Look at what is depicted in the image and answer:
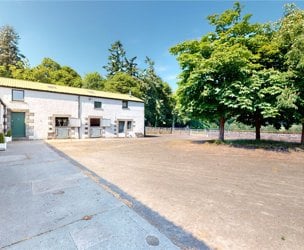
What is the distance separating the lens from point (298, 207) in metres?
3.47

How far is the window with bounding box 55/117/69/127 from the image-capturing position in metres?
17.2

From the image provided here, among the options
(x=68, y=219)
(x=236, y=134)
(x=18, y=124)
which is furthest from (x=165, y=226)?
(x=236, y=134)

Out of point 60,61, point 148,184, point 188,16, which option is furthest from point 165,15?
point 60,61

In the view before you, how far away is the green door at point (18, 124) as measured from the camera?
1495cm

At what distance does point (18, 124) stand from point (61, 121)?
11.1 ft

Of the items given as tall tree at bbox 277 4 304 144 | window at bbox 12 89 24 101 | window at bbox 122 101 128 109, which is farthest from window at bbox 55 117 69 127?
tall tree at bbox 277 4 304 144

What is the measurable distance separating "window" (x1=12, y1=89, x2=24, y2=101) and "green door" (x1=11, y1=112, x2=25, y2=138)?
1.21 metres

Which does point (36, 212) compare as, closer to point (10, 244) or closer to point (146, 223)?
point (10, 244)

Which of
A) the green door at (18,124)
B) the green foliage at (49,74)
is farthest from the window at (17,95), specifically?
the green foliage at (49,74)

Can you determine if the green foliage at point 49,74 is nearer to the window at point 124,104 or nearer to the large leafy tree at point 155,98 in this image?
the large leafy tree at point 155,98

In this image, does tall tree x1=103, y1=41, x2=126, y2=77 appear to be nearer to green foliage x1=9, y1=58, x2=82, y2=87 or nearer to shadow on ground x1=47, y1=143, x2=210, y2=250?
green foliage x1=9, y1=58, x2=82, y2=87

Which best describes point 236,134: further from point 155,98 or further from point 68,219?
point 68,219

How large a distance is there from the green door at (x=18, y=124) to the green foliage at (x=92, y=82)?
20145mm

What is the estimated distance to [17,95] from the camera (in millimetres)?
15039
